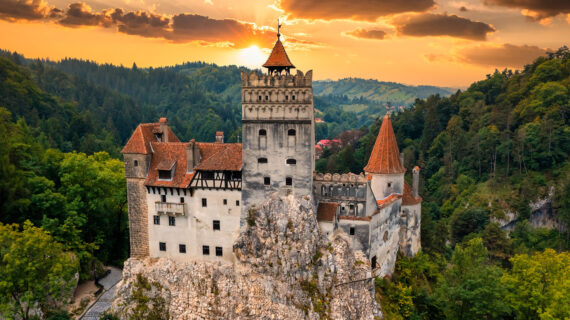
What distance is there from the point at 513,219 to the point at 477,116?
32.8 metres

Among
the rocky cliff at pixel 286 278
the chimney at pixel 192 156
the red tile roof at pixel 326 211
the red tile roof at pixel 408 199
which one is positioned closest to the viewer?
the rocky cliff at pixel 286 278

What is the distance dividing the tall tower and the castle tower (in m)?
8.69

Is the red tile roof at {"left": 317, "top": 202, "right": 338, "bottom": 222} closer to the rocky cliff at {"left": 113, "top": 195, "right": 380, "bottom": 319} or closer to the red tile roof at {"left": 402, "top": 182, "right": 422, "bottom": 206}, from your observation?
the rocky cliff at {"left": 113, "top": 195, "right": 380, "bottom": 319}

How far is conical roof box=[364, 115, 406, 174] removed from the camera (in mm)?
44281

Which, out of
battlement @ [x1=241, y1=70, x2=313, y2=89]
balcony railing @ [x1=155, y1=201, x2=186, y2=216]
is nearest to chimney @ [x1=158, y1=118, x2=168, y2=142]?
balcony railing @ [x1=155, y1=201, x2=186, y2=216]

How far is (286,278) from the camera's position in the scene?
39094 millimetres

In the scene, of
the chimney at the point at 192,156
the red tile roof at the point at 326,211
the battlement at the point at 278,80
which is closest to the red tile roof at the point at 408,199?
the red tile roof at the point at 326,211

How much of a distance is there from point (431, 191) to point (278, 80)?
225 ft

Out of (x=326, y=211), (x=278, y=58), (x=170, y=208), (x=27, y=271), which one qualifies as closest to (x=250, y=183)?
(x=326, y=211)

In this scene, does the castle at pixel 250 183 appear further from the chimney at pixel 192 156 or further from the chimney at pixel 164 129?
the chimney at pixel 164 129

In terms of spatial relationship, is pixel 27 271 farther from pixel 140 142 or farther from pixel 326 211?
pixel 326 211

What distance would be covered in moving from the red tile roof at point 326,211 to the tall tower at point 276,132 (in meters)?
2.32

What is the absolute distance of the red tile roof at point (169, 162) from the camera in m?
41.0

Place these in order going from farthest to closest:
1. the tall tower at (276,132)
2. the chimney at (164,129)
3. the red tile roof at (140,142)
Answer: the chimney at (164,129) → the red tile roof at (140,142) → the tall tower at (276,132)
